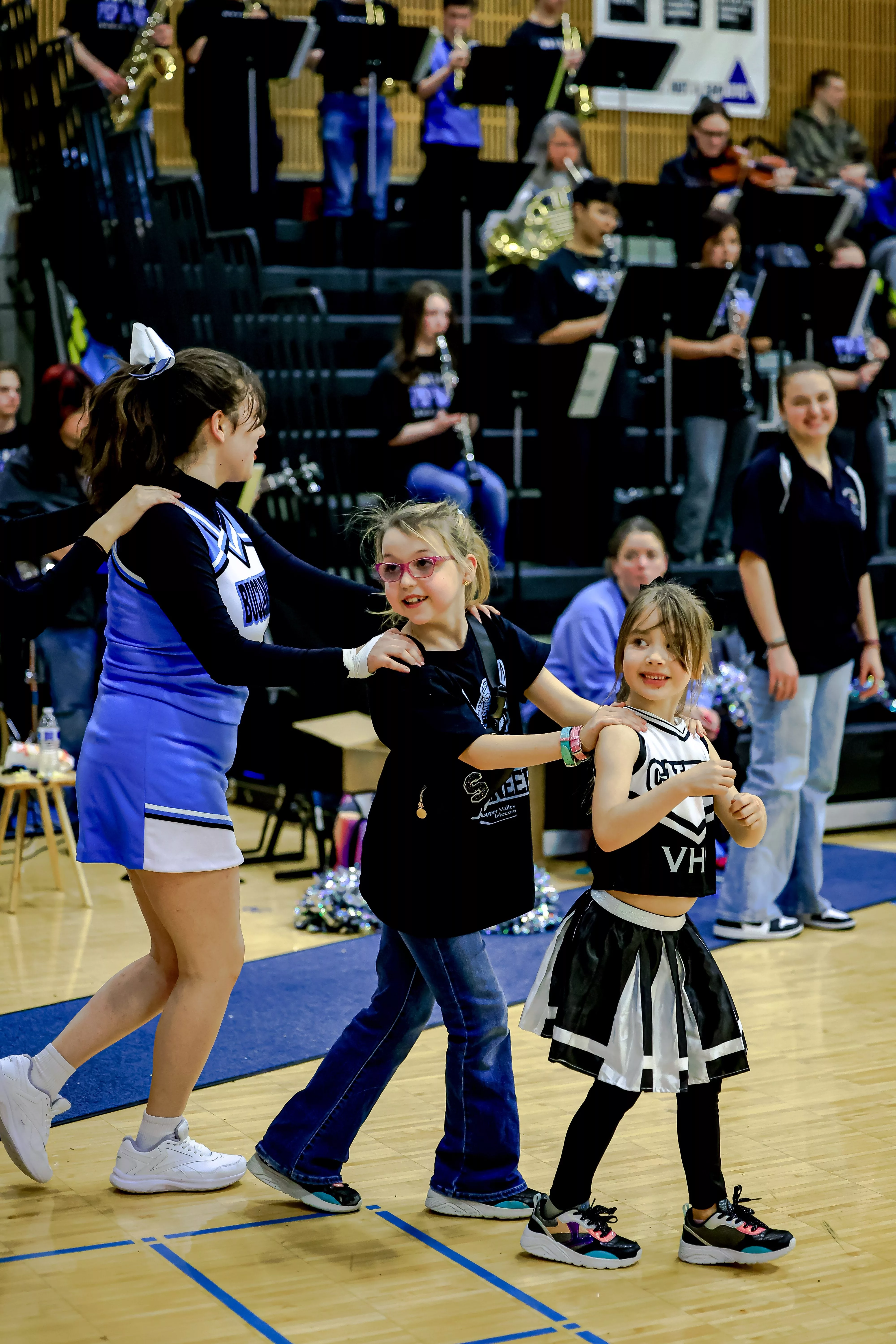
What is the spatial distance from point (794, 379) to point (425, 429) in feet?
7.39

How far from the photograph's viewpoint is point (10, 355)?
365 inches

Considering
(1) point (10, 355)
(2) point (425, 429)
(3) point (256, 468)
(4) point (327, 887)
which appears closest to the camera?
(4) point (327, 887)

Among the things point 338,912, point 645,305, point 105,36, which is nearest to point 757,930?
Answer: point 338,912

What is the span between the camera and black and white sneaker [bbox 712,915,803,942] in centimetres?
484

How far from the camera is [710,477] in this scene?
7355 mm

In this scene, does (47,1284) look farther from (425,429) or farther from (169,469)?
(425,429)

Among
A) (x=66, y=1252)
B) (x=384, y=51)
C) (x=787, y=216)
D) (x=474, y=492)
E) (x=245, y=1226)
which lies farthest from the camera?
(x=787, y=216)

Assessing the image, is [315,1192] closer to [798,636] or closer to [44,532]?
[44,532]

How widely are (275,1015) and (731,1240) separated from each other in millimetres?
1762

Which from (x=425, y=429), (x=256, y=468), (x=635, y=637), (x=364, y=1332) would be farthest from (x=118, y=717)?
(x=425, y=429)

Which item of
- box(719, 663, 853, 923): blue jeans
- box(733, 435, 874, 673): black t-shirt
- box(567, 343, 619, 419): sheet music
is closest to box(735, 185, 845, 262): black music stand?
box(567, 343, 619, 419): sheet music

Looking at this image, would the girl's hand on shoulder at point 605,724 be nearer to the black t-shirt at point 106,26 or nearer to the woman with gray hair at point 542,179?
the woman with gray hair at point 542,179

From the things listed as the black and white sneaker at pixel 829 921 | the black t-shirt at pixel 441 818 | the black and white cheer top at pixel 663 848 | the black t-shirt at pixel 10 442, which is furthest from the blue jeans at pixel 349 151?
the black and white cheer top at pixel 663 848

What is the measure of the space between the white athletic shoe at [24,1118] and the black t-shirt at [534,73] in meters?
6.53
